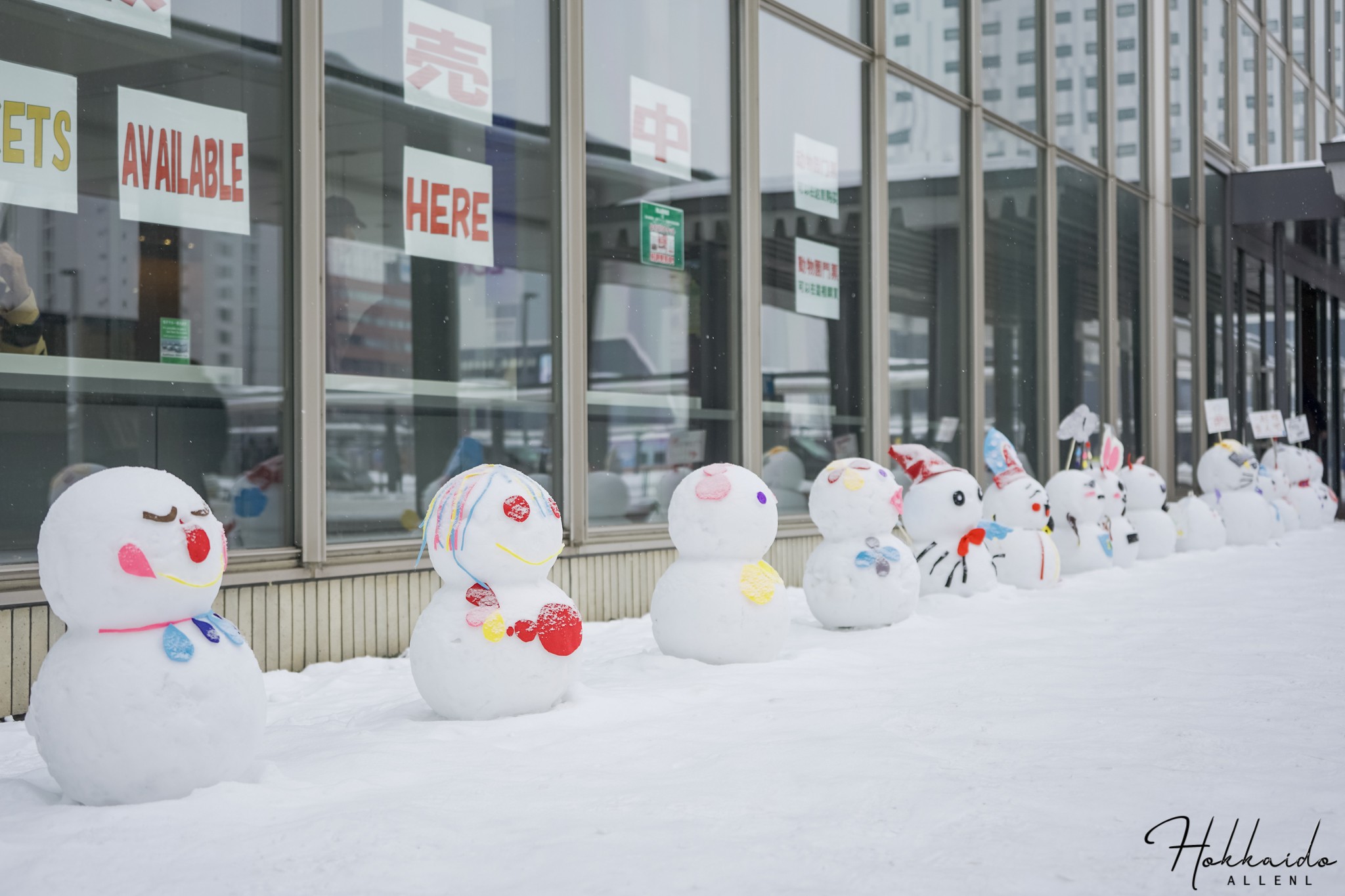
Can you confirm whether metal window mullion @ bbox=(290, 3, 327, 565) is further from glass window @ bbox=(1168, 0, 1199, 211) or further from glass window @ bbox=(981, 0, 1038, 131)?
glass window @ bbox=(1168, 0, 1199, 211)

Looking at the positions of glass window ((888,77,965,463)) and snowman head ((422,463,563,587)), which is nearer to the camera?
snowman head ((422,463,563,587))

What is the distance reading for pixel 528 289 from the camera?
285 inches

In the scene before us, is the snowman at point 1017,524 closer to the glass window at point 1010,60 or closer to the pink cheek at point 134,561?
the glass window at point 1010,60

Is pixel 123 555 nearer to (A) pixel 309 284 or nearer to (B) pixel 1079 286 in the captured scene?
(A) pixel 309 284

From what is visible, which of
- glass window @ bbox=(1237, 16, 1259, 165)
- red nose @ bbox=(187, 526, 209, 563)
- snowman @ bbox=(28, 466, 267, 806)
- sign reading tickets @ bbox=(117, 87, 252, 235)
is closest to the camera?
snowman @ bbox=(28, 466, 267, 806)

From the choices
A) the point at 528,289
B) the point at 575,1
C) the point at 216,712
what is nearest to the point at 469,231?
the point at 528,289

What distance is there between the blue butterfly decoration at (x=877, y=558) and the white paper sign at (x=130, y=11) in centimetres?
455

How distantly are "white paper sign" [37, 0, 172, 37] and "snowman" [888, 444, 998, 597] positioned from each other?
524 centimetres

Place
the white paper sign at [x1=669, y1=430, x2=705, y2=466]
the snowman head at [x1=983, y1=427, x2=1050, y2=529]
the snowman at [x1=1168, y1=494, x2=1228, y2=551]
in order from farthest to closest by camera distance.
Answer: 1. the snowman at [x1=1168, y1=494, x2=1228, y2=551]
2. the snowman head at [x1=983, y1=427, x2=1050, y2=529]
3. the white paper sign at [x1=669, y1=430, x2=705, y2=466]

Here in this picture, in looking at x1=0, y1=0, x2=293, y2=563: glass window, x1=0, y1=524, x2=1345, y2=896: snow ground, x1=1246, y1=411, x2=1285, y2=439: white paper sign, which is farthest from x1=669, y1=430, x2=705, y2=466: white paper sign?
x1=1246, y1=411, x2=1285, y2=439: white paper sign

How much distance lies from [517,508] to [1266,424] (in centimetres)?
1338

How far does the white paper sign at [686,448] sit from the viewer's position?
8.24 meters

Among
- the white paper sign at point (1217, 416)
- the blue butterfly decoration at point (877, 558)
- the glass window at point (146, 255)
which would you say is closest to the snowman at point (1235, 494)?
the white paper sign at point (1217, 416)

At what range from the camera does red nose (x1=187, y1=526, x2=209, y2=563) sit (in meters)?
3.61
